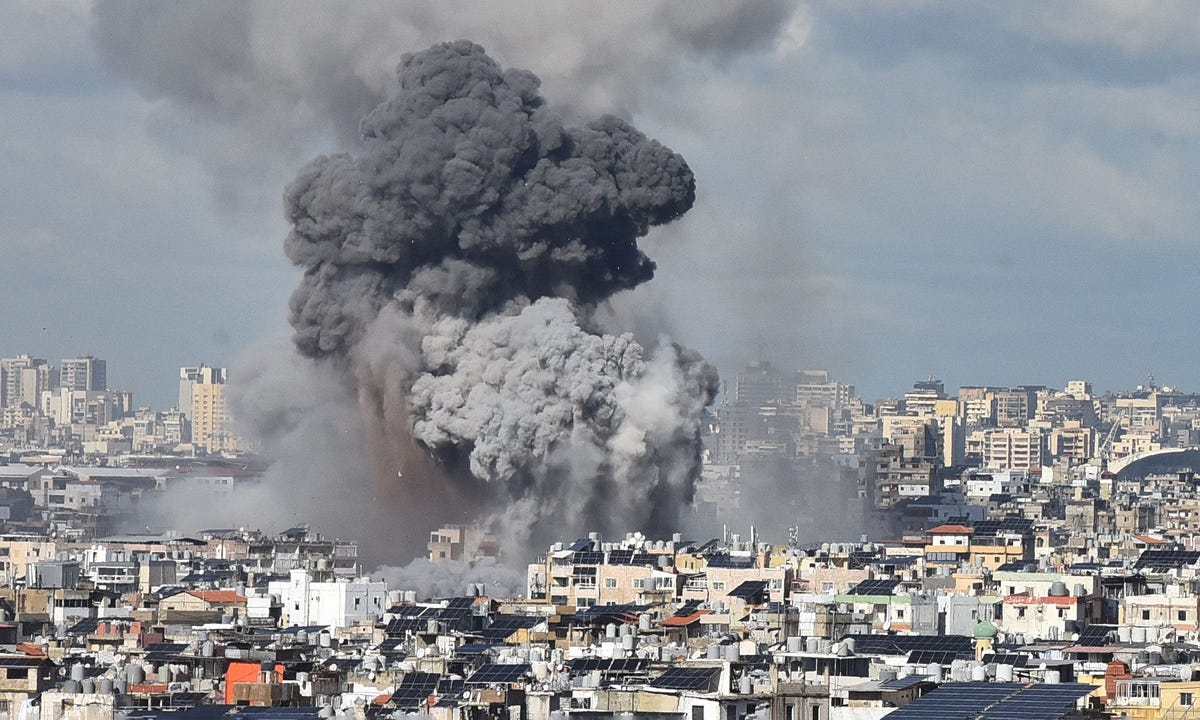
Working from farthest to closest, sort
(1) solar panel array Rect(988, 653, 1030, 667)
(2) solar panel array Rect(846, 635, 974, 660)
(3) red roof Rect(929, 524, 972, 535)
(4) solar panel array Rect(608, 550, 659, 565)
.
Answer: (3) red roof Rect(929, 524, 972, 535) < (4) solar panel array Rect(608, 550, 659, 565) < (2) solar panel array Rect(846, 635, 974, 660) < (1) solar panel array Rect(988, 653, 1030, 667)

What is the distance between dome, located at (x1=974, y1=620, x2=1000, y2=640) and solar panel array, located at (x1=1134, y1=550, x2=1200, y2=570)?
19.5 meters

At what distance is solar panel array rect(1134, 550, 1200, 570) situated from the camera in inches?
3019

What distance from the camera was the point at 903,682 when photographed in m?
41.4

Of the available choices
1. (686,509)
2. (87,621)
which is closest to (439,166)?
(686,509)

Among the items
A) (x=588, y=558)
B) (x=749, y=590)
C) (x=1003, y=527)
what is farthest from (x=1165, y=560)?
(x=1003, y=527)

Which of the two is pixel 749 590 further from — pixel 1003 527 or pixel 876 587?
pixel 1003 527

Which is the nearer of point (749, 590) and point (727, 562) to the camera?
point (749, 590)

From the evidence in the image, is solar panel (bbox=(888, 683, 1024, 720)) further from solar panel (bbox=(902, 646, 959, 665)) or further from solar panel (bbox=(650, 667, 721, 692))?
solar panel (bbox=(902, 646, 959, 665))

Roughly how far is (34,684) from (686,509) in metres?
51.0

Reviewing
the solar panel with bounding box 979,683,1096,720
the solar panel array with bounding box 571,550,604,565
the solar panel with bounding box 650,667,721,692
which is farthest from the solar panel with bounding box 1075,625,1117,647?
the solar panel array with bounding box 571,550,604,565

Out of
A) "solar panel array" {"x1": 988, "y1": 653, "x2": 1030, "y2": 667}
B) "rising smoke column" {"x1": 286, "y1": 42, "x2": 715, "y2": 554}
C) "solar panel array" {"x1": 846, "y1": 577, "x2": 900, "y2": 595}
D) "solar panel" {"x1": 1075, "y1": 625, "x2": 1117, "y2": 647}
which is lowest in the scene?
"solar panel array" {"x1": 988, "y1": 653, "x2": 1030, "y2": 667}

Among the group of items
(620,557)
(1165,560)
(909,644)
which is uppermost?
(1165,560)

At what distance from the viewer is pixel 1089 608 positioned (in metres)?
61.6

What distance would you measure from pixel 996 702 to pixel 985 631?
19.6 metres
